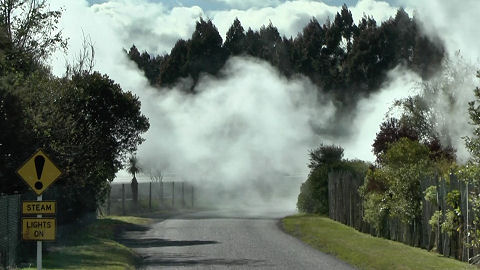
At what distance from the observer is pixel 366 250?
2370cm

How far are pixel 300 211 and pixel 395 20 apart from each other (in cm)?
3556

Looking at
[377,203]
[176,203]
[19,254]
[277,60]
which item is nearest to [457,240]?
[377,203]

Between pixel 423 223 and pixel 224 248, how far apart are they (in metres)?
6.51

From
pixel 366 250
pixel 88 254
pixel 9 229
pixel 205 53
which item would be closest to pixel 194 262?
pixel 88 254

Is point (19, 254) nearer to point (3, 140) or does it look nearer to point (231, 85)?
point (3, 140)

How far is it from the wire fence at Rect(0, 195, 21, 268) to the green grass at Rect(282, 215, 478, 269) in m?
8.87

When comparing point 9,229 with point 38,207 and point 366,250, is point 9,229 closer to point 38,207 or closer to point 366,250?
point 38,207

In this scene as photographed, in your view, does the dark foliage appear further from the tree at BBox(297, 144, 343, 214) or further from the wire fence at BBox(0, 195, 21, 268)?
the wire fence at BBox(0, 195, 21, 268)

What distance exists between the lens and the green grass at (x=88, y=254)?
821 inches

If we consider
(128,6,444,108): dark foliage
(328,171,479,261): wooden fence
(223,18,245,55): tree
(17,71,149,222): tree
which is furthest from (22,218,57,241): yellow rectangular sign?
(223,18,245,55): tree

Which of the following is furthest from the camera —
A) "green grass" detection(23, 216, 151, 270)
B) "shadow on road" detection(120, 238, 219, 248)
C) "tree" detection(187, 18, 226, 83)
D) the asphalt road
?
"tree" detection(187, 18, 226, 83)

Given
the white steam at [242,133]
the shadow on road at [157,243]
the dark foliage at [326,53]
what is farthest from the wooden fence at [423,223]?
the white steam at [242,133]

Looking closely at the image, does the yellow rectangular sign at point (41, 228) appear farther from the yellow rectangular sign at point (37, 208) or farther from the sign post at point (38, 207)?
the yellow rectangular sign at point (37, 208)

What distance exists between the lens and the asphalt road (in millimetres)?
20984
